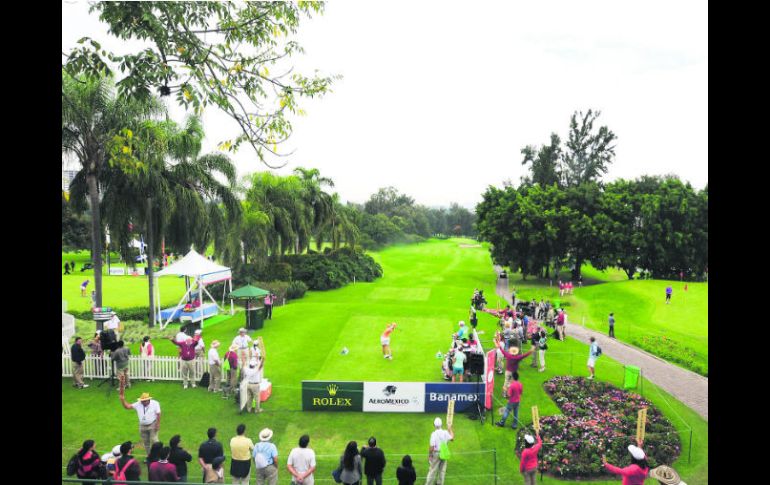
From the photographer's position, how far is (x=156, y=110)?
70.5 ft

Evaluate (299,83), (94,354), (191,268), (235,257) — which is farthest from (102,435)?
(235,257)

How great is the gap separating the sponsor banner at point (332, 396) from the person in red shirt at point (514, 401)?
4019 millimetres

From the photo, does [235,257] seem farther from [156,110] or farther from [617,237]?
[617,237]

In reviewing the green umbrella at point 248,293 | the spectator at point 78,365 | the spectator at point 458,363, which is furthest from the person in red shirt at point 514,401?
the green umbrella at point 248,293

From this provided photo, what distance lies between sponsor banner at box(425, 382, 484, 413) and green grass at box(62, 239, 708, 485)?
37 cm

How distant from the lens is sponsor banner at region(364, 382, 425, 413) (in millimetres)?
13539

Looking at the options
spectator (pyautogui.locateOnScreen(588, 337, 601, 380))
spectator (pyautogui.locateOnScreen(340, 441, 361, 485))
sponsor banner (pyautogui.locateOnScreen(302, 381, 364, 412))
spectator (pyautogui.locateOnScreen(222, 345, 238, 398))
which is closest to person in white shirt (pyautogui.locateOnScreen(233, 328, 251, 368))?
spectator (pyautogui.locateOnScreen(222, 345, 238, 398))

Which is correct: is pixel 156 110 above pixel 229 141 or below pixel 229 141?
above

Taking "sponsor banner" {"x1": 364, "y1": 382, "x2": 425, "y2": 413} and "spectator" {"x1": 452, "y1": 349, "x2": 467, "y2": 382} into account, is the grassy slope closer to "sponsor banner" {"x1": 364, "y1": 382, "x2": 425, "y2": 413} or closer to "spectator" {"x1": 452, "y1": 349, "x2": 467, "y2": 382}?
"spectator" {"x1": 452, "y1": 349, "x2": 467, "y2": 382}

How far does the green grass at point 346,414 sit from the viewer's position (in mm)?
11531

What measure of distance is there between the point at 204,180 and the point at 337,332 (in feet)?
36.4

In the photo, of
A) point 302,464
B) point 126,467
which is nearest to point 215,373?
point 126,467

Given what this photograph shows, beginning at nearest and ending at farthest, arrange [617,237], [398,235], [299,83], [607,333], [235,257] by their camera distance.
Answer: [299,83]
[607,333]
[235,257]
[617,237]
[398,235]

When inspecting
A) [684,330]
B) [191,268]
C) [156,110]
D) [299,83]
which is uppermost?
[156,110]
